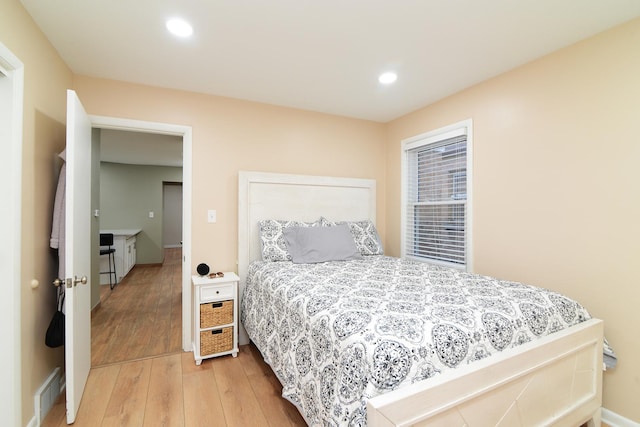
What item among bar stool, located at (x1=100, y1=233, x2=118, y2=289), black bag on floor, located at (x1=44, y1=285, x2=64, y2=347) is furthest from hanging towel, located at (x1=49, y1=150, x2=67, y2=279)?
bar stool, located at (x1=100, y1=233, x2=118, y2=289)

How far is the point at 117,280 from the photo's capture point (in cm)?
509

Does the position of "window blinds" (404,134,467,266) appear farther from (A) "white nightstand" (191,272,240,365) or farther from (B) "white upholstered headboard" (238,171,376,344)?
(A) "white nightstand" (191,272,240,365)

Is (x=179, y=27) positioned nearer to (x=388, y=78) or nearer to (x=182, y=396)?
(x=388, y=78)

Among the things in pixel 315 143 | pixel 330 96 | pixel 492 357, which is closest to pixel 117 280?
pixel 315 143

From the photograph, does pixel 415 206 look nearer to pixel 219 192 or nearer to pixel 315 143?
pixel 315 143

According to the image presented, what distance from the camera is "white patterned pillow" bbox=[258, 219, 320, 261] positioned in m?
2.76

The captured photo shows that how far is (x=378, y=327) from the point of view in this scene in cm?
123

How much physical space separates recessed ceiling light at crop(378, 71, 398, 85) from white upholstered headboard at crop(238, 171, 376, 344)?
115 centimetres

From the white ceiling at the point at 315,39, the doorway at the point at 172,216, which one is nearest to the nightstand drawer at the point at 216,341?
the white ceiling at the point at 315,39

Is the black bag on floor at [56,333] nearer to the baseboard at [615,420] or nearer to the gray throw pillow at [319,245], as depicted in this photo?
the gray throw pillow at [319,245]

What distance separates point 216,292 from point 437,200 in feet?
7.80

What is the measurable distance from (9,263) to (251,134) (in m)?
2.06

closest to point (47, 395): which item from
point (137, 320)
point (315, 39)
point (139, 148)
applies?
point (137, 320)

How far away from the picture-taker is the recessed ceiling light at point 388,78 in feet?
8.00
